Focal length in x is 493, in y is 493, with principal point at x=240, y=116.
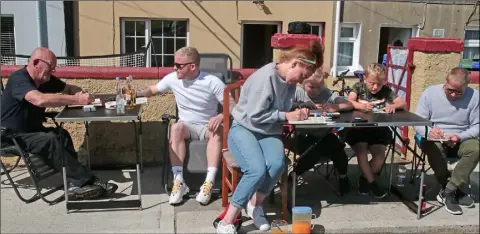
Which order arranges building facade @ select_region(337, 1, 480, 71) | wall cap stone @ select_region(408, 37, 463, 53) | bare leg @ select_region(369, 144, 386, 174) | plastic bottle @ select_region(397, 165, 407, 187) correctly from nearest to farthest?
bare leg @ select_region(369, 144, 386, 174) → plastic bottle @ select_region(397, 165, 407, 187) → wall cap stone @ select_region(408, 37, 463, 53) → building facade @ select_region(337, 1, 480, 71)

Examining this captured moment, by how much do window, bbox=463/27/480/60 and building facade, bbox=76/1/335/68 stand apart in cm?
354

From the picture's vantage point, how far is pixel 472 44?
1198 cm

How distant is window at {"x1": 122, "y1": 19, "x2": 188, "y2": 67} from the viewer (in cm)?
1071

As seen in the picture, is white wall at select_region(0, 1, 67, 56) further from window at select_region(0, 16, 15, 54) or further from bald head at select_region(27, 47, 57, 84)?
bald head at select_region(27, 47, 57, 84)

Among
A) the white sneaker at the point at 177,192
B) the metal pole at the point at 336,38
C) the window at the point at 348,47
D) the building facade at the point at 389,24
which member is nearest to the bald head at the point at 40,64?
the white sneaker at the point at 177,192

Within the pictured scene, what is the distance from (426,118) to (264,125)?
1.46 m

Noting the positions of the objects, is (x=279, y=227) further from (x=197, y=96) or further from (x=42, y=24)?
(x=42, y=24)

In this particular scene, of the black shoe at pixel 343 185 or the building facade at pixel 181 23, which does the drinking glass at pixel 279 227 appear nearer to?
the black shoe at pixel 343 185

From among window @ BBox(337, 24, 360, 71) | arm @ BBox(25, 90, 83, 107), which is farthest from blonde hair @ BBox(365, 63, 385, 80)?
window @ BBox(337, 24, 360, 71)

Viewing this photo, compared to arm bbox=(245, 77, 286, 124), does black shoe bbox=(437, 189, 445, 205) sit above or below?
below

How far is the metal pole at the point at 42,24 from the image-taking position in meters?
8.39

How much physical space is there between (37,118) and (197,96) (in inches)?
52.5

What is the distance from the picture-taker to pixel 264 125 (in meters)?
3.51

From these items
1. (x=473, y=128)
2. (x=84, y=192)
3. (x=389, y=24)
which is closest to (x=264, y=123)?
(x=84, y=192)
